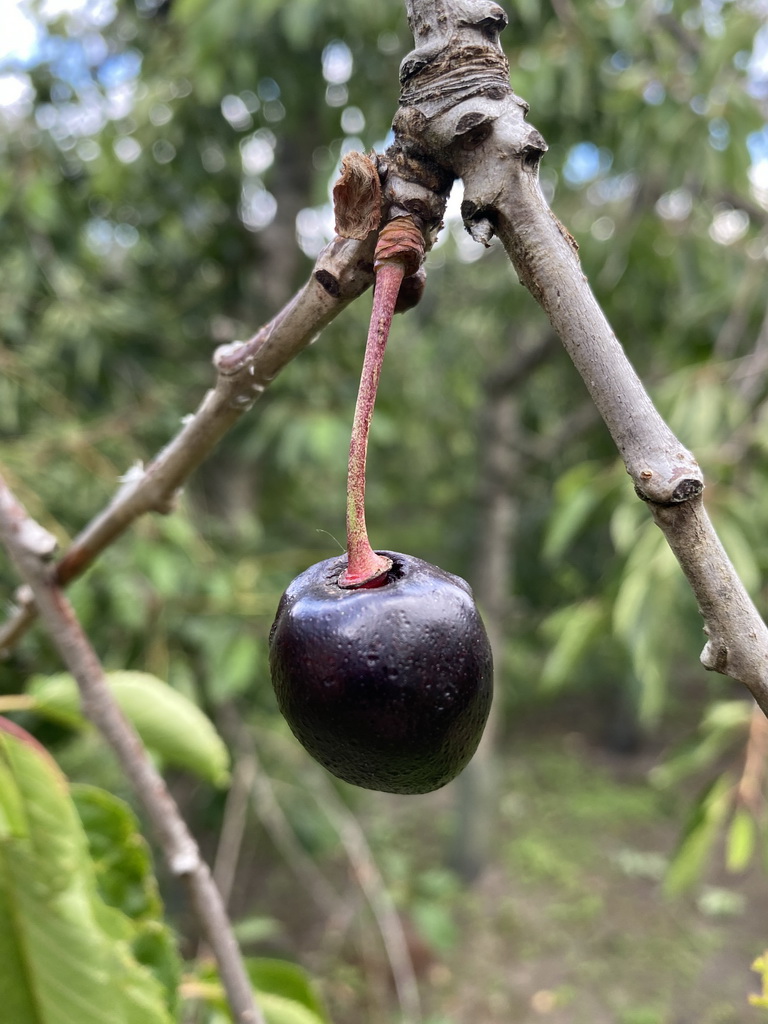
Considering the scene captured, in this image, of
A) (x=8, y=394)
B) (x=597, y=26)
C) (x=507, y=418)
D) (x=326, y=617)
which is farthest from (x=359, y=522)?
(x=507, y=418)

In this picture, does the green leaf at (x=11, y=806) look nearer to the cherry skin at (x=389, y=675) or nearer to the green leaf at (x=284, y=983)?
the cherry skin at (x=389, y=675)

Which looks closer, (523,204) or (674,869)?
(523,204)

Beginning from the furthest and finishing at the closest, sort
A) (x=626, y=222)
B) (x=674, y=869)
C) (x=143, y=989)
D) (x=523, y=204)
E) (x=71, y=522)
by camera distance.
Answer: (x=626, y=222) → (x=71, y=522) → (x=674, y=869) → (x=143, y=989) → (x=523, y=204)

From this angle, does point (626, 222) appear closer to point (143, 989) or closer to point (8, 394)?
point (8, 394)

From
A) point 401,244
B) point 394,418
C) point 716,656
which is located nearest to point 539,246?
point 401,244

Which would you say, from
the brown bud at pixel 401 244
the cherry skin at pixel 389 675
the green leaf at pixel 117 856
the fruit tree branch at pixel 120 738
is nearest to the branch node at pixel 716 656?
the cherry skin at pixel 389 675

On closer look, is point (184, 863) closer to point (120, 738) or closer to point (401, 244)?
point (120, 738)

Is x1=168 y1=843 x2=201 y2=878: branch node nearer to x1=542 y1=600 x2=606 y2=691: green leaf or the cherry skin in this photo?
the cherry skin
